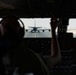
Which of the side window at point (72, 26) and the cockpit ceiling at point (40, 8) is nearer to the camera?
the cockpit ceiling at point (40, 8)

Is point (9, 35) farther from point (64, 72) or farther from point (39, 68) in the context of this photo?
point (64, 72)

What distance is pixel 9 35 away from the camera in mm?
1197

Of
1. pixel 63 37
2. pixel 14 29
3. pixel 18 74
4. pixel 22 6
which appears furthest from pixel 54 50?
pixel 63 37

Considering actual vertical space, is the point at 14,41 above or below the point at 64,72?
above

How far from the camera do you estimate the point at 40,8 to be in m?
2.46

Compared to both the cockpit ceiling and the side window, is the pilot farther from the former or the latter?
the side window

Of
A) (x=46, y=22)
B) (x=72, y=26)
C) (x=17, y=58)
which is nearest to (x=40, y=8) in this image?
(x=46, y=22)

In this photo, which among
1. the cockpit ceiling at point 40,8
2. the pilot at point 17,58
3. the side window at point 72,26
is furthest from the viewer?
the side window at point 72,26

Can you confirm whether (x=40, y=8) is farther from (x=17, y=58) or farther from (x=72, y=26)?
(x=17, y=58)

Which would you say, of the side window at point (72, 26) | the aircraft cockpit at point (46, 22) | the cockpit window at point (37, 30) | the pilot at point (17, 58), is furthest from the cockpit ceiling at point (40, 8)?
the pilot at point (17, 58)

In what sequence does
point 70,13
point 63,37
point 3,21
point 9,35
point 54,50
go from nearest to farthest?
point 9,35, point 3,21, point 54,50, point 70,13, point 63,37

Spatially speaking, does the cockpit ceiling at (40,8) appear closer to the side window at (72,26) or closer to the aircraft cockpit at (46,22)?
the aircraft cockpit at (46,22)

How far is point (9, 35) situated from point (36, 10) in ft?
4.53

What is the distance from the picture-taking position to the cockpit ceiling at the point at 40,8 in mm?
2291
